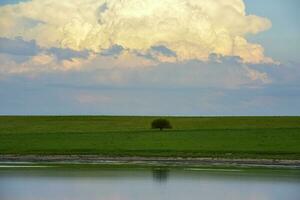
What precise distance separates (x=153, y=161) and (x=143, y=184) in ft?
45.9

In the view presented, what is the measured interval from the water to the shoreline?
16.0 ft

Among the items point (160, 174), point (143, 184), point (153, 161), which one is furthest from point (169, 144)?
point (143, 184)

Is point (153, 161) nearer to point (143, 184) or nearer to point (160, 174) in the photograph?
point (160, 174)

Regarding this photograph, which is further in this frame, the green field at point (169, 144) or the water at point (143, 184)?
the green field at point (169, 144)

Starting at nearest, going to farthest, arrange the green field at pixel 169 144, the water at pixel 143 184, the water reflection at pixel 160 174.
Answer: the water at pixel 143 184 → the water reflection at pixel 160 174 → the green field at pixel 169 144

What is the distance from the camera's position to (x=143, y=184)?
95.2 ft

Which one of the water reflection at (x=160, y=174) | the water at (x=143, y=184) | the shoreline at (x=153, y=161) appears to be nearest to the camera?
the water at (x=143, y=184)

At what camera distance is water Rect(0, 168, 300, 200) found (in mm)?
25094

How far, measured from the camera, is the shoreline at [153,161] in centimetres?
4162

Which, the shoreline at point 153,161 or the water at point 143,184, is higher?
the shoreline at point 153,161

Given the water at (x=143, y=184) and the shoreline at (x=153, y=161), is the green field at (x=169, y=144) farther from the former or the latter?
the water at (x=143, y=184)

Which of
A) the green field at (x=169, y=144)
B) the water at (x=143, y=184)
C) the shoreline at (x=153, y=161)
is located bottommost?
the water at (x=143, y=184)

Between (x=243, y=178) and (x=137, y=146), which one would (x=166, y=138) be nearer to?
(x=137, y=146)

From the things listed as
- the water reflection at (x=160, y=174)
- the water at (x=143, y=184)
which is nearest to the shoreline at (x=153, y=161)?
the water reflection at (x=160, y=174)
